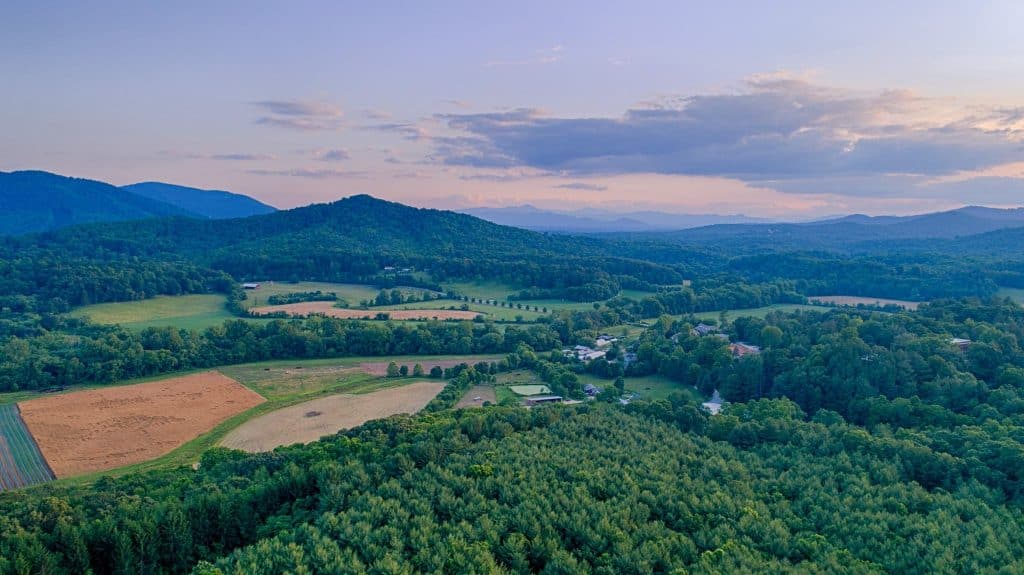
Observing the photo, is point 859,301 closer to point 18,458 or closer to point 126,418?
point 126,418

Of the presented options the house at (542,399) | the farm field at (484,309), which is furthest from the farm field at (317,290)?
the house at (542,399)

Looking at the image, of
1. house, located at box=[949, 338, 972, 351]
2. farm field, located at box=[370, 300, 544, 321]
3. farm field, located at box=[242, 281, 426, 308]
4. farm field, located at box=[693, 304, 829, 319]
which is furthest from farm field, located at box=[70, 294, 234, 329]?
house, located at box=[949, 338, 972, 351]

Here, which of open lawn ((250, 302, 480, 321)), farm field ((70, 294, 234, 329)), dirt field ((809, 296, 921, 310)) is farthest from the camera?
dirt field ((809, 296, 921, 310))

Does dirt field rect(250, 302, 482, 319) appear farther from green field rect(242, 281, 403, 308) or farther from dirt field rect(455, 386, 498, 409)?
dirt field rect(455, 386, 498, 409)

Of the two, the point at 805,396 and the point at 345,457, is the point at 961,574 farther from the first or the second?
the point at 805,396

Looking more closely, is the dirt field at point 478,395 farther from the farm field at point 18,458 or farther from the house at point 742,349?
the farm field at point 18,458
